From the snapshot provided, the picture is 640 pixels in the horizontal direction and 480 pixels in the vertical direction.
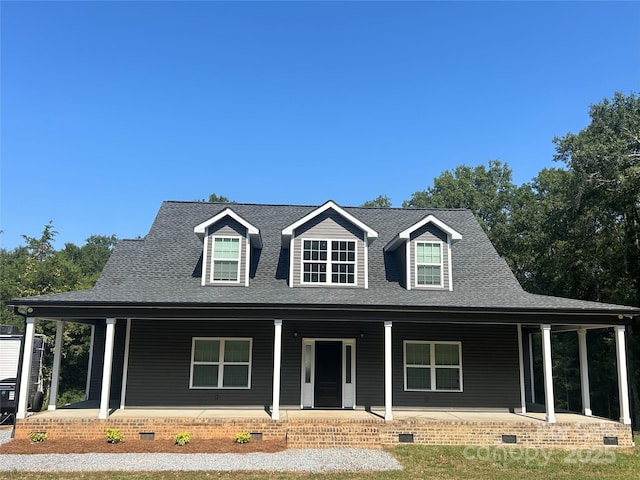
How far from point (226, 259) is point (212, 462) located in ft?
22.3

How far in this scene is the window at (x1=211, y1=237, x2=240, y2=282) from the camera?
15664 mm

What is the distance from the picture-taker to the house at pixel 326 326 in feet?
44.7

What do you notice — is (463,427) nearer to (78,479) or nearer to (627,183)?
(78,479)

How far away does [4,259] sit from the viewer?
56688mm

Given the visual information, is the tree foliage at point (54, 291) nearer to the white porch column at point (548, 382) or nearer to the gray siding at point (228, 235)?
the gray siding at point (228, 235)

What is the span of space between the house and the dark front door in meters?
0.03

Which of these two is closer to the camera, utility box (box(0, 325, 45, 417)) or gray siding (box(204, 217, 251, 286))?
gray siding (box(204, 217, 251, 286))

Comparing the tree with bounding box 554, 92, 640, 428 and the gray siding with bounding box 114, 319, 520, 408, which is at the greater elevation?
the tree with bounding box 554, 92, 640, 428

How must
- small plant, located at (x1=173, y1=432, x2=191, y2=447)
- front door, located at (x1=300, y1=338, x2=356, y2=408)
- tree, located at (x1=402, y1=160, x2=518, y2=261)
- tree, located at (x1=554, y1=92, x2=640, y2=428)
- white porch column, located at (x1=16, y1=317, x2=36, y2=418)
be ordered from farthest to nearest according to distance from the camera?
tree, located at (x1=402, y1=160, x2=518, y2=261) < tree, located at (x1=554, y1=92, x2=640, y2=428) < front door, located at (x1=300, y1=338, x2=356, y2=408) < white porch column, located at (x1=16, y1=317, x2=36, y2=418) < small plant, located at (x1=173, y1=432, x2=191, y2=447)

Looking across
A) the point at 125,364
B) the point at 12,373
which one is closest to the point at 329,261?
the point at 125,364

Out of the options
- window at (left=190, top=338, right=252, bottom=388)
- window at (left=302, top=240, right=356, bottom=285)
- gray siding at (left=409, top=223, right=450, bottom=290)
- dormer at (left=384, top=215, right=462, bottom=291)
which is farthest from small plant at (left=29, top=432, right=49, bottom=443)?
gray siding at (left=409, top=223, right=450, bottom=290)

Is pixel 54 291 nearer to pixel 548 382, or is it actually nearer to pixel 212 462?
pixel 212 462

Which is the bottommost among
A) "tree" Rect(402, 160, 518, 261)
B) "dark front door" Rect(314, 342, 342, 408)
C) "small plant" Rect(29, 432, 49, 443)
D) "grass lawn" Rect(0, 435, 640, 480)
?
"grass lawn" Rect(0, 435, 640, 480)

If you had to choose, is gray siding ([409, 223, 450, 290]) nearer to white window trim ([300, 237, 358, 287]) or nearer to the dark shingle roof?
the dark shingle roof
